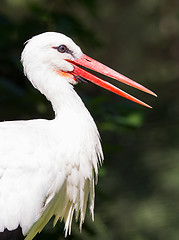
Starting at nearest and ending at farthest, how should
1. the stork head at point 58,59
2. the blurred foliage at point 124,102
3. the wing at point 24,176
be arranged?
the wing at point 24,176, the stork head at point 58,59, the blurred foliage at point 124,102

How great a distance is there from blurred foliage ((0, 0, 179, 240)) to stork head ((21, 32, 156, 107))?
721mm

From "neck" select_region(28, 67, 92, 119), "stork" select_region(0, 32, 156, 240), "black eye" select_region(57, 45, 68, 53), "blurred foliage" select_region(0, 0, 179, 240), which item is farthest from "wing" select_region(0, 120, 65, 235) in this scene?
"blurred foliage" select_region(0, 0, 179, 240)

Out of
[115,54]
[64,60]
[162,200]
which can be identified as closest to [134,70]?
[115,54]

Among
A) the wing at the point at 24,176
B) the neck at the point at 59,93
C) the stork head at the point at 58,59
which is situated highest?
the stork head at the point at 58,59

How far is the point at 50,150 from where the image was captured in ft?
12.2

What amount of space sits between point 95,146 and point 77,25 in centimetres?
161

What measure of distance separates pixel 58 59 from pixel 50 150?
0.60 meters

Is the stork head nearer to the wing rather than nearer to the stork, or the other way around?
the stork

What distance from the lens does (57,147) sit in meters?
3.76

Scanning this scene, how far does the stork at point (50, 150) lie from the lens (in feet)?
12.1

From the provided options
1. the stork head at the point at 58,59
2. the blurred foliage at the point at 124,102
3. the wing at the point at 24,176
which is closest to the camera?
the wing at the point at 24,176

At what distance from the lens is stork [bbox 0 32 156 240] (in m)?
3.68

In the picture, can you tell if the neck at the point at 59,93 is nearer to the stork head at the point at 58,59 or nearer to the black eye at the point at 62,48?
the stork head at the point at 58,59

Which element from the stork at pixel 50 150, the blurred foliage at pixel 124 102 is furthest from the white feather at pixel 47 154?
the blurred foliage at pixel 124 102
